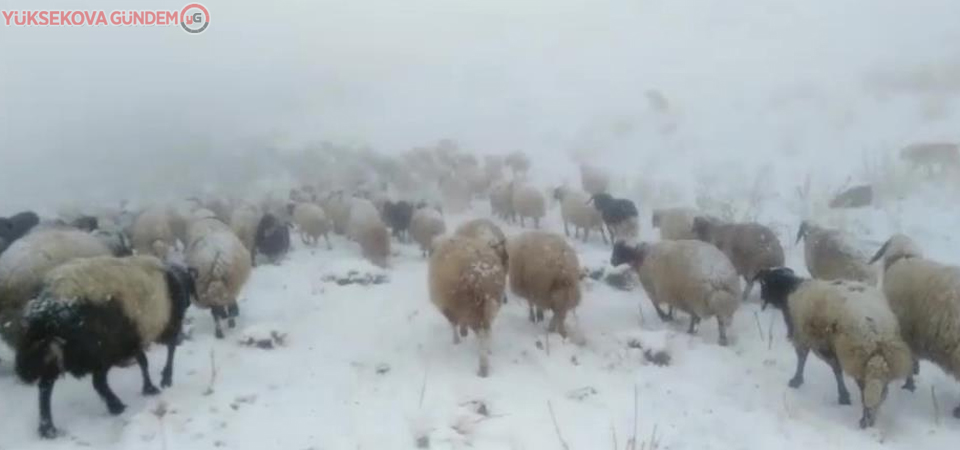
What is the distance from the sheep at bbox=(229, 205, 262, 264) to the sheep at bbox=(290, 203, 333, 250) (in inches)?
47.1

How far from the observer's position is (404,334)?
1098 cm

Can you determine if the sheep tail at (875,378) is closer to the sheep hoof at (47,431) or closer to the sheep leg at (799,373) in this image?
the sheep leg at (799,373)

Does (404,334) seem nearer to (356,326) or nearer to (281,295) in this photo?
(356,326)

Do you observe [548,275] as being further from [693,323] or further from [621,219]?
[621,219]

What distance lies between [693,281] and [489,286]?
3.04 meters

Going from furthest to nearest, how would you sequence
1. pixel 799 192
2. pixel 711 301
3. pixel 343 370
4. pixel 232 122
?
1. pixel 232 122
2. pixel 799 192
3. pixel 711 301
4. pixel 343 370

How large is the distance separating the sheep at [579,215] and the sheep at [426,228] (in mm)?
3721

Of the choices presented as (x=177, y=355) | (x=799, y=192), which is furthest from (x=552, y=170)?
(x=177, y=355)

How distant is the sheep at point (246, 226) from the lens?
16609 mm

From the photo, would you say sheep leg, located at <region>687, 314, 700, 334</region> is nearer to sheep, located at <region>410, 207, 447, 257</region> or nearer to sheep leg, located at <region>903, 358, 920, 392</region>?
sheep leg, located at <region>903, 358, 920, 392</region>

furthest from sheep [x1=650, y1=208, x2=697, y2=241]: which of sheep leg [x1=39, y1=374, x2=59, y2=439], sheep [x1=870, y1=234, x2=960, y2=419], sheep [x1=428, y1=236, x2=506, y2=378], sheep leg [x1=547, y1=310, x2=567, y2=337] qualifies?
sheep leg [x1=39, y1=374, x2=59, y2=439]

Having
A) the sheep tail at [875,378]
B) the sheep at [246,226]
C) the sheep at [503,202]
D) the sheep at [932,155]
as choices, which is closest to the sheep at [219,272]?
the sheep at [246,226]

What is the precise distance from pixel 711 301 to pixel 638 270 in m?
2.43

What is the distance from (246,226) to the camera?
17.1 metres
